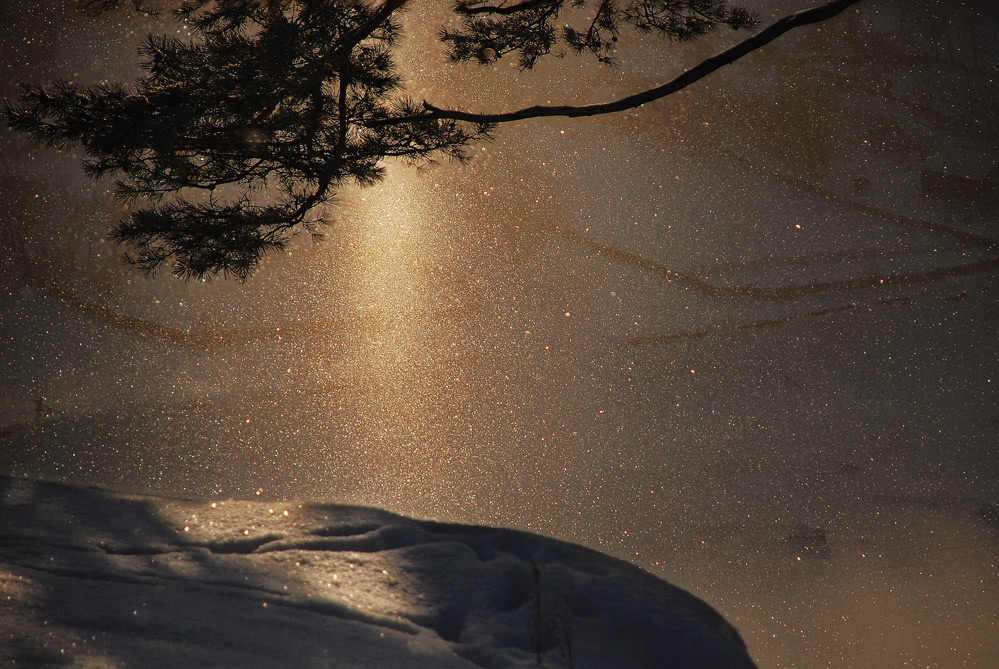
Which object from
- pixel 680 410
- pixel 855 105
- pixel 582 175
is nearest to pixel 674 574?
pixel 680 410

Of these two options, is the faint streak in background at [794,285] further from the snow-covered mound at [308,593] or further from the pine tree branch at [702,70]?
the snow-covered mound at [308,593]

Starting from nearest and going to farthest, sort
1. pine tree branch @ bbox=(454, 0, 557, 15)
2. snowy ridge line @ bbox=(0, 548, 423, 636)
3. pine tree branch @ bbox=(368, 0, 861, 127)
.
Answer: snowy ridge line @ bbox=(0, 548, 423, 636) < pine tree branch @ bbox=(368, 0, 861, 127) < pine tree branch @ bbox=(454, 0, 557, 15)

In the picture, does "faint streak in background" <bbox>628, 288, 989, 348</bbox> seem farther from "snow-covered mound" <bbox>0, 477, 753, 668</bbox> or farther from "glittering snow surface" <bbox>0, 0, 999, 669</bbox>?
"snow-covered mound" <bbox>0, 477, 753, 668</bbox>

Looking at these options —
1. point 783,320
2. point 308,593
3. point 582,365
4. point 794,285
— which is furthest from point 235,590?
point 794,285

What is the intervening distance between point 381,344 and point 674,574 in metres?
A: 1.20

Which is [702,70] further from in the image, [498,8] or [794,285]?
[794,285]

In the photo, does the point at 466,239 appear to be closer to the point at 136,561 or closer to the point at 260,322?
the point at 260,322

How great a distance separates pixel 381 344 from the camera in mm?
2254

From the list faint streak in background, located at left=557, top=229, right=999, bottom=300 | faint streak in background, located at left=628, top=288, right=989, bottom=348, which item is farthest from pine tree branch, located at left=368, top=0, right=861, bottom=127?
faint streak in background, located at left=557, top=229, right=999, bottom=300

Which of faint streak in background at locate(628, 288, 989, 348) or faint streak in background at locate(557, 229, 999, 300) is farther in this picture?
faint streak in background at locate(557, 229, 999, 300)

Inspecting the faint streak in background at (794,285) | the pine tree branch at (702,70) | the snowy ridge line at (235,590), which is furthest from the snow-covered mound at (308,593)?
the faint streak in background at (794,285)

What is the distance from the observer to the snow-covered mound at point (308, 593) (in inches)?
38.4

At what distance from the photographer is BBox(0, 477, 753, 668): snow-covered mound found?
97cm

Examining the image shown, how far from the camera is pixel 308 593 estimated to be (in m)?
1.16
